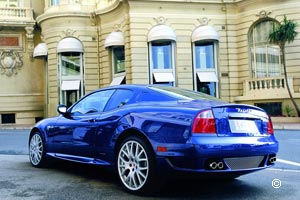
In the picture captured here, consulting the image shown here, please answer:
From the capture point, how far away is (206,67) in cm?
2458

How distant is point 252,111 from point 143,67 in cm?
1852

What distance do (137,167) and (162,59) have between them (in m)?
19.3

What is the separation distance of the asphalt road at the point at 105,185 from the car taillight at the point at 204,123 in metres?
0.85

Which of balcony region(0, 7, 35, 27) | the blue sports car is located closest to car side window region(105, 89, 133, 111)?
the blue sports car

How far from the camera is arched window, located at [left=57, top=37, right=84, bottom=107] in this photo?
25656mm

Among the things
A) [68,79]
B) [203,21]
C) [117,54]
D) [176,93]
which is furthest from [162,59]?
[176,93]

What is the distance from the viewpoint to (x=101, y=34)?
26.4m

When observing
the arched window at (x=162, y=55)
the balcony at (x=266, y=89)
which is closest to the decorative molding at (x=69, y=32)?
the arched window at (x=162, y=55)

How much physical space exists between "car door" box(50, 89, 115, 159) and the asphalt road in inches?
17.5

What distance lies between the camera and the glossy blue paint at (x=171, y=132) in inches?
173

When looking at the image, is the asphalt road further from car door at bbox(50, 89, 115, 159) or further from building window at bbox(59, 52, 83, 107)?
building window at bbox(59, 52, 83, 107)

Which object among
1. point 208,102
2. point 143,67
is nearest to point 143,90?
point 208,102

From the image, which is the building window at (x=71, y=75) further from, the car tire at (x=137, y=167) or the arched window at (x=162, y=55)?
the car tire at (x=137, y=167)
